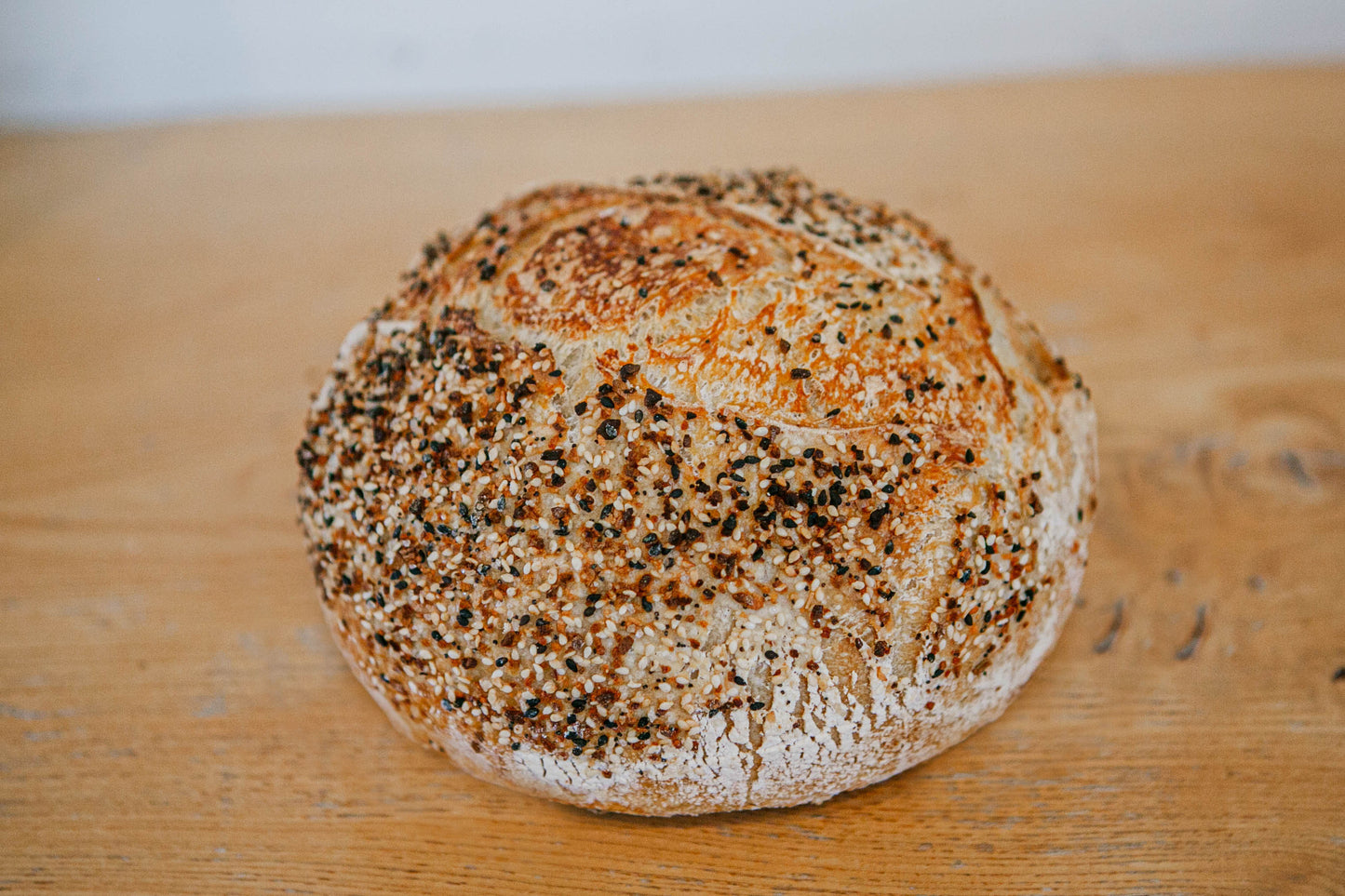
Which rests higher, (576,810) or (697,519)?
(697,519)

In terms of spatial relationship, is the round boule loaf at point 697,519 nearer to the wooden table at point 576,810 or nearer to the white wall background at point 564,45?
the wooden table at point 576,810

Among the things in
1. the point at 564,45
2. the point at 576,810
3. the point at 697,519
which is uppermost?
the point at 564,45

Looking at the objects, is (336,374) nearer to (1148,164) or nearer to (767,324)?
(767,324)

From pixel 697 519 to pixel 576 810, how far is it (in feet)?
1.66

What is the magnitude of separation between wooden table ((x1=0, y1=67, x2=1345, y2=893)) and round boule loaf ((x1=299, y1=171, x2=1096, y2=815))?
0.14m

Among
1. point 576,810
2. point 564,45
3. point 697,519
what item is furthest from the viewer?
point 564,45

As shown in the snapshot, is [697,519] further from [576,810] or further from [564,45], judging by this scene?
[564,45]

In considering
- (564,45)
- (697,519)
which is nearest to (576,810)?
(697,519)

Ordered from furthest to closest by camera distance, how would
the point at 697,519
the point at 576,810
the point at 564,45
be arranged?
the point at 564,45 → the point at 576,810 → the point at 697,519

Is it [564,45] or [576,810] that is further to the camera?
[564,45]

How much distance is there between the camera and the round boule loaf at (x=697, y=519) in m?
1.25

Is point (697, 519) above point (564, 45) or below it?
below

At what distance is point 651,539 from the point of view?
1.24m

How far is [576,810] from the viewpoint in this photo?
4.71 ft
